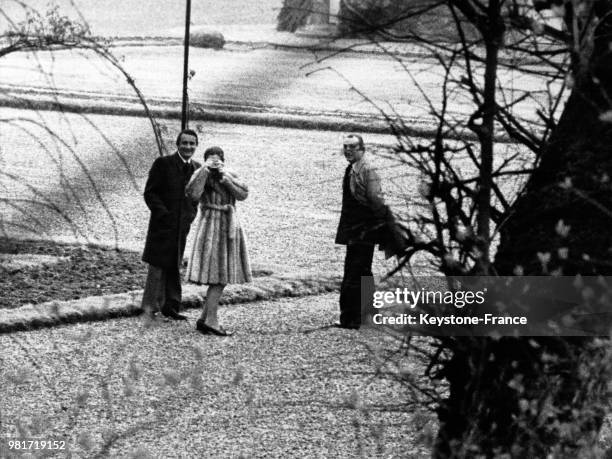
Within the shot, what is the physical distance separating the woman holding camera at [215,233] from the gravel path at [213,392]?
38 cm

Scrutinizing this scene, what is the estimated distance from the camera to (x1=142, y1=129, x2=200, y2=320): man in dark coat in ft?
37.3

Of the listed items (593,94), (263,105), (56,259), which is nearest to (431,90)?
(263,105)

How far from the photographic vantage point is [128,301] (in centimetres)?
1145

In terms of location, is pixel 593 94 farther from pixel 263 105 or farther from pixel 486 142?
pixel 263 105

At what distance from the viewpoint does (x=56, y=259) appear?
12.8 m

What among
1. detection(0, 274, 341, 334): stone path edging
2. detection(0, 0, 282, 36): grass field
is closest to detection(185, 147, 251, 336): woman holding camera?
detection(0, 274, 341, 334): stone path edging

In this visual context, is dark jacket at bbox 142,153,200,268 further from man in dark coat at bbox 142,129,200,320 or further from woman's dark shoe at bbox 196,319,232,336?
woman's dark shoe at bbox 196,319,232,336

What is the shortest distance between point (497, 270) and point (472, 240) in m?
0.63

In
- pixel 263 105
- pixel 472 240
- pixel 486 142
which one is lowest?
pixel 472 240

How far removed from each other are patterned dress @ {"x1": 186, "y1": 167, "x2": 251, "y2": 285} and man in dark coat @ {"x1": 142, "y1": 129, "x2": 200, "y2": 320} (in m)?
0.30

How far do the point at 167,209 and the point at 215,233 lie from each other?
555 mm

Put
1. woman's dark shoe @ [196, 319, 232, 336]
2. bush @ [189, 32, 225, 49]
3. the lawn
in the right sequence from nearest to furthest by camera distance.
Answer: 1. woman's dark shoe @ [196, 319, 232, 336]
2. the lawn
3. bush @ [189, 32, 225, 49]

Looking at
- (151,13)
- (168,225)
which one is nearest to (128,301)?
(168,225)

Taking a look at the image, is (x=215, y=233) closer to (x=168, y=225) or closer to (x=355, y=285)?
(x=168, y=225)
